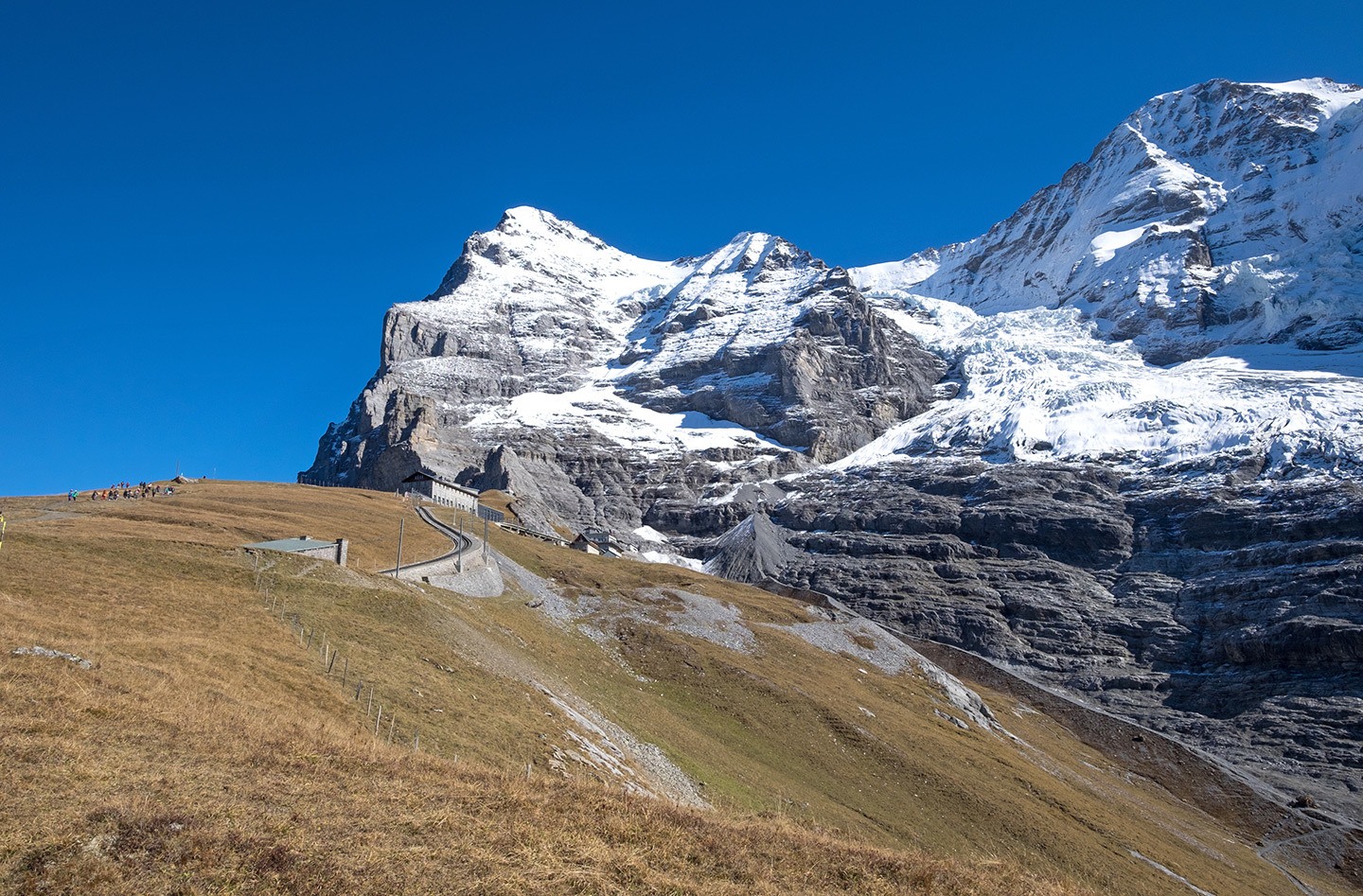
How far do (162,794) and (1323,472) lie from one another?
8330 inches

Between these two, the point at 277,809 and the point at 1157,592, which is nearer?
the point at 277,809

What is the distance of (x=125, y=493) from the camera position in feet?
288

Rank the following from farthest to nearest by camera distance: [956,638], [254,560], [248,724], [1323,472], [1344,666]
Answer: [1323,472]
[956,638]
[1344,666]
[254,560]
[248,724]

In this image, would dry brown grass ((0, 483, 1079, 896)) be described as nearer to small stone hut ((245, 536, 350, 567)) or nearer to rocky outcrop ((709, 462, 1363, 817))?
small stone hut ((245, 536, 350, 567))

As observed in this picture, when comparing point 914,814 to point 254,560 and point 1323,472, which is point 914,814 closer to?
point 254,560

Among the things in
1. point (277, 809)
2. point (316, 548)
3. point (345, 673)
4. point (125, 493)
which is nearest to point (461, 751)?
point (345, 673)

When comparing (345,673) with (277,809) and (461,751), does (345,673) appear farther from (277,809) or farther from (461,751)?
(277,809)

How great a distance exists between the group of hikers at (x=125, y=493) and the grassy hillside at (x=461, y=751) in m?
5.53

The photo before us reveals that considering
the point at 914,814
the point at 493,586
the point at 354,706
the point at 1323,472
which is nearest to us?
the point at 354,706

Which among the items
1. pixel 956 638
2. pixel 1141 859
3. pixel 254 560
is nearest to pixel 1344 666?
pixel 956 638

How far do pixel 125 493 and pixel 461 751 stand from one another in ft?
251

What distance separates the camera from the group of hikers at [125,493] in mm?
82812

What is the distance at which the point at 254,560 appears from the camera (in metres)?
46.0

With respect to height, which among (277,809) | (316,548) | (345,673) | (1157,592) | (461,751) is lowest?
(1157,592)
